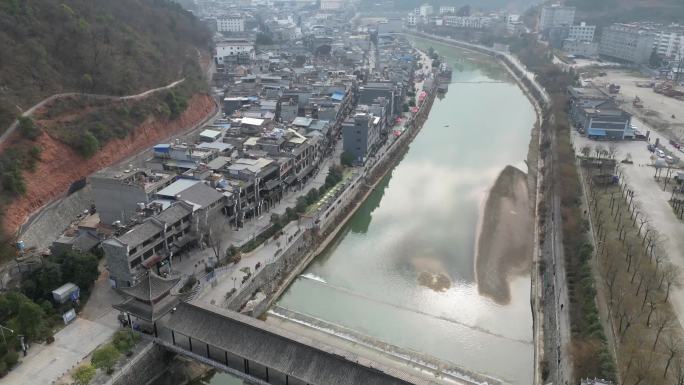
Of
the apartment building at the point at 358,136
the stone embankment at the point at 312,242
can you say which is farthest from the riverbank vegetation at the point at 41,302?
the apartment building at the point at 358,136

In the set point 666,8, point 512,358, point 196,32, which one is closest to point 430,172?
point 512,358

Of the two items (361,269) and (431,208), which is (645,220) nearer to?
(431,208)

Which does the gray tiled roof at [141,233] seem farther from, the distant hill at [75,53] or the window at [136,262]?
the distant hill at [75,53]

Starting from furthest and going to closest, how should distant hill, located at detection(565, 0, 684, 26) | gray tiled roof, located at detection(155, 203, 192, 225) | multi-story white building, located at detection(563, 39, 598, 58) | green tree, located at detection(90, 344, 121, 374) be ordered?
distant hill, located at detection(565, 0, 684, 26)
multi-story white building, located at detection(563, 39, 598, 58)
gray tiled roof, located at detection(155, 203, 192, 225)
green tree, located at detection(90, 344, 121, 374)

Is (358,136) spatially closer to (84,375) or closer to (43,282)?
(43,282)

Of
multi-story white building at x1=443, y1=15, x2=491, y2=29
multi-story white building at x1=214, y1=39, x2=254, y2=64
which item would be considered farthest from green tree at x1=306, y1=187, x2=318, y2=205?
multi-story white building at x1=443, y1=15, x2=491, y2=29

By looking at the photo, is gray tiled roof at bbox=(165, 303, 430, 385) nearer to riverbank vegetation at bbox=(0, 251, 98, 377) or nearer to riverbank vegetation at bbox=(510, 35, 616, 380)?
riverbank vegetation at bbox=(0, 251, 98, 377)

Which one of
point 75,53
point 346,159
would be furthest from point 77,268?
point 75,53
